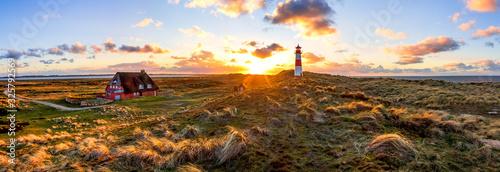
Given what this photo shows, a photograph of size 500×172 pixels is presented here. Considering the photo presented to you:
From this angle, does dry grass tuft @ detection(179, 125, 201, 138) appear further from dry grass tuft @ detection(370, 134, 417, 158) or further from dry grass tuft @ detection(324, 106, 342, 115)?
dry grass tuft @ detection(324, 106, 342, 115)

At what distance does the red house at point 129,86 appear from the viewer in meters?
40.1

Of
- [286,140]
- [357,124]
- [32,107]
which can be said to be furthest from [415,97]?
[32,107]

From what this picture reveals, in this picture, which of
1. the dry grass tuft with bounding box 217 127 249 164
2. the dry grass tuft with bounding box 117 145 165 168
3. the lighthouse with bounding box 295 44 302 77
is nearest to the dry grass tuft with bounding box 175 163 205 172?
the dry grass tuft with bounding box 217 127 249 164

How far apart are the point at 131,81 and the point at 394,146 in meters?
47.4

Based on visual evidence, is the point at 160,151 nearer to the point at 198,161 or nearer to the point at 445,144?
the point at 198,161

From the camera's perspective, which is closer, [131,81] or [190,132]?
[190,132]

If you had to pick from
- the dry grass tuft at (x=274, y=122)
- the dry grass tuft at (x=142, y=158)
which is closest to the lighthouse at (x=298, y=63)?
the dry grass tuft at (x=274, y=122)

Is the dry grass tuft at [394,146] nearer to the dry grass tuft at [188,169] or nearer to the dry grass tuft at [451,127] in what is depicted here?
the dry grass tuft at [451,127]

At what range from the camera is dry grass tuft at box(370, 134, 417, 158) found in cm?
429

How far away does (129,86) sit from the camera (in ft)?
138

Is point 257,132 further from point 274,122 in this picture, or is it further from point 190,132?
point 190,132

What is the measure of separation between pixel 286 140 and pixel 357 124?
2.70 metres

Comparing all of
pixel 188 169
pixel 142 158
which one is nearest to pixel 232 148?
pixel 188 169

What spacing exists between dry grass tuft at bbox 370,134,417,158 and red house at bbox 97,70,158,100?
44431 millimetres
